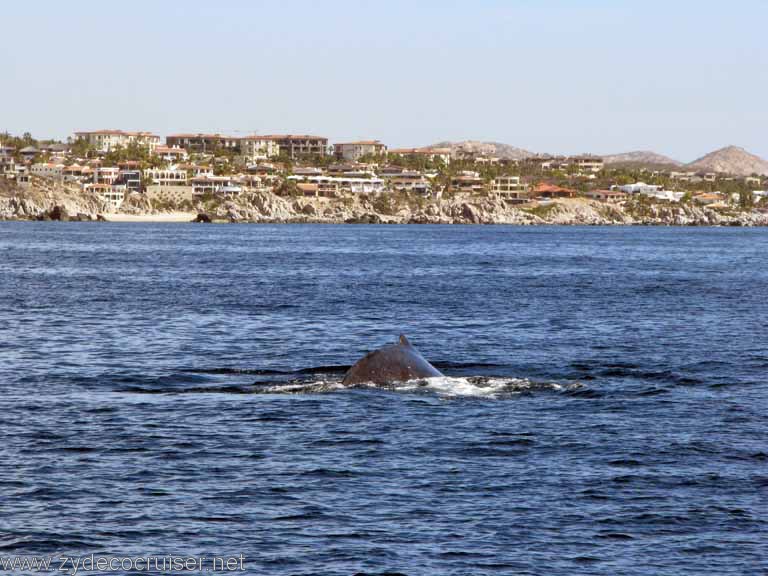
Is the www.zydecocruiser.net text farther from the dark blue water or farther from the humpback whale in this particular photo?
the humpback whale

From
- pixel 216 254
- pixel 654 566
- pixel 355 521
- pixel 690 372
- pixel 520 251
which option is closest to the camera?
pixel 654 566

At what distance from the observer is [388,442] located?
2784cm

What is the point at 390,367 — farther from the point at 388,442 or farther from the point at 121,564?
the point at 121,564

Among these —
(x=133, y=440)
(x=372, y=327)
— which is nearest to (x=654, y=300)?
(x=372, y=327)

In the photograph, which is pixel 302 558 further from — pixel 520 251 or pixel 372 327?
pixel 520 251

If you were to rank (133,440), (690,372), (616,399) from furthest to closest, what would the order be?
1. (690,372)
2. (616,399)
3. (133,440)

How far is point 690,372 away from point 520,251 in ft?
427

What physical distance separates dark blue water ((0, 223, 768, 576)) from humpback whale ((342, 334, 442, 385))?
723 millimetres

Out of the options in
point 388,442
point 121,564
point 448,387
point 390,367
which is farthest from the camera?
point 390,367

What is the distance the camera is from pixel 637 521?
2186 centimetres

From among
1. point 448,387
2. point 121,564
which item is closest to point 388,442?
point 448,387

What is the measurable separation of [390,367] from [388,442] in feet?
26.7

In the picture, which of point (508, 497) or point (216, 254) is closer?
point (508, 497)

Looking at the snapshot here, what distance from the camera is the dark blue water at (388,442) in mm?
20469
